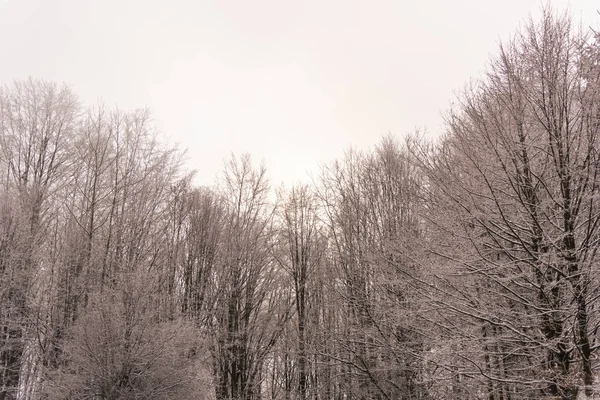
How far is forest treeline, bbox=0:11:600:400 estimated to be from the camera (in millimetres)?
7449

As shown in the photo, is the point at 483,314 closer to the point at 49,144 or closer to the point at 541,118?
the point at 541,118

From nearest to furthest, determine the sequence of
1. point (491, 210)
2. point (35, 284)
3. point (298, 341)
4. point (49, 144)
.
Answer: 1. point (491, 210)
2. point (35, 284)
3. point (298, 341)
4. point (49, 144)

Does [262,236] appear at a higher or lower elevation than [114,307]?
higher

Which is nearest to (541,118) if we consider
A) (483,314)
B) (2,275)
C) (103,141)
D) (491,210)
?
(491,210)

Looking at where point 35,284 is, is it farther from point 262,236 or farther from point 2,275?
point 262,236

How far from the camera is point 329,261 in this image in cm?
1883

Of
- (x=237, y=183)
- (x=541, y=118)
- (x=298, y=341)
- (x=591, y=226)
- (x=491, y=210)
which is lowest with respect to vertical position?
(x=298, y=341)

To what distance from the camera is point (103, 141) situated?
18031 millimetres

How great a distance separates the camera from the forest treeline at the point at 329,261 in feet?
24.4

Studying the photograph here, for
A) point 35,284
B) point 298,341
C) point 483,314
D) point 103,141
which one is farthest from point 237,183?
point 483,314

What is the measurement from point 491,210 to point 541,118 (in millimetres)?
1775

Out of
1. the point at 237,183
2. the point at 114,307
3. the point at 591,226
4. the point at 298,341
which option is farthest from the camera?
the point at 237,183

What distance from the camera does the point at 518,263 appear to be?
771 cm

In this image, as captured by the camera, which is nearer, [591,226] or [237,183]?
[591,226]
